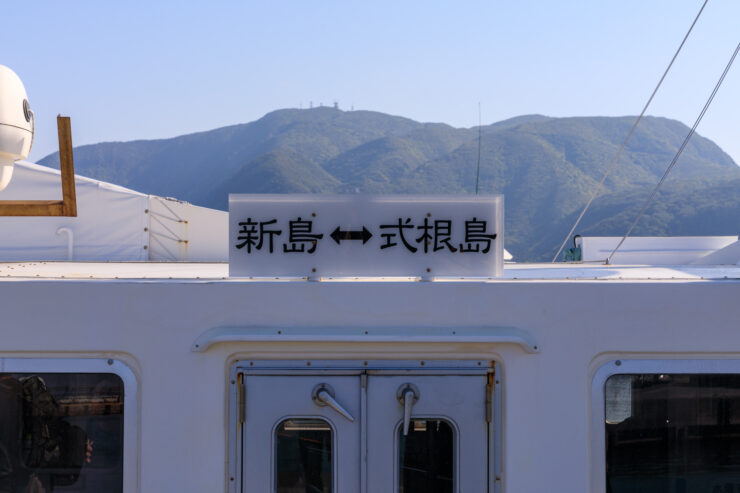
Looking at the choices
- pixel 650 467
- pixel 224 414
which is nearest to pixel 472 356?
pixel 650 467

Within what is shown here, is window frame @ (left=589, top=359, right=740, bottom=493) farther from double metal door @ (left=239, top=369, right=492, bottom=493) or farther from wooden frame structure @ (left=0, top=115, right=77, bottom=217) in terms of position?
wooden frame structure @ (left=0, top=115, right=77, bottom=217)

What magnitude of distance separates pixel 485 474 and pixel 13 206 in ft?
8.20

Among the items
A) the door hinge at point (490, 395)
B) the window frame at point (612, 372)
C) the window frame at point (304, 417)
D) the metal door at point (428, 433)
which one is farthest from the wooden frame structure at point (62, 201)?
the window frame at point (612, 372)

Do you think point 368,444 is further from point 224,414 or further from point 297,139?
point 297,139

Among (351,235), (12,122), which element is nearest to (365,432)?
(351,235)

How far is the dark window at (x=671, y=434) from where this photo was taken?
110 inches

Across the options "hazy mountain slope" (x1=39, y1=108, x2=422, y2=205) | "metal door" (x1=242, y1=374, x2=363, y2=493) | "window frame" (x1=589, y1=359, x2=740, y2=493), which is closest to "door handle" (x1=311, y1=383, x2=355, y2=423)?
"metal door" (x1=242, y1=374, x2=363, y2=493)

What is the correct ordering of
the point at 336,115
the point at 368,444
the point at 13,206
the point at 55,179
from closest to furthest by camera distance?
the point at 368,444, the point at 13,206, the point at 55,179, the point at 336,115

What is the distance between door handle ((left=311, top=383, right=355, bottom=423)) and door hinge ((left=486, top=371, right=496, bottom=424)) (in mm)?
536

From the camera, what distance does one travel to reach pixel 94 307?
9.19 feet

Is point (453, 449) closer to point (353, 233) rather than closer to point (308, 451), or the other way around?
point (308, 451)

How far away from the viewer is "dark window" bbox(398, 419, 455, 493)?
9.13ft

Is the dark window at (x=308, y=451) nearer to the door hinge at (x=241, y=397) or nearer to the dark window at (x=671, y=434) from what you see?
the door hinge at (x=241, y=397)

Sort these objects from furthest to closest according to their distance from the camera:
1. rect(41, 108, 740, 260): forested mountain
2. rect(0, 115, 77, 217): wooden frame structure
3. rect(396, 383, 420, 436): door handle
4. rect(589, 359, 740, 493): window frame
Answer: rect(41, 108, 740, 260): forested mountain → rect(0, 115, 77, 217): wooden frame structure → rect(589, 359, 740, 493): window frame → rect(396, 383, 420, 436): door handle
